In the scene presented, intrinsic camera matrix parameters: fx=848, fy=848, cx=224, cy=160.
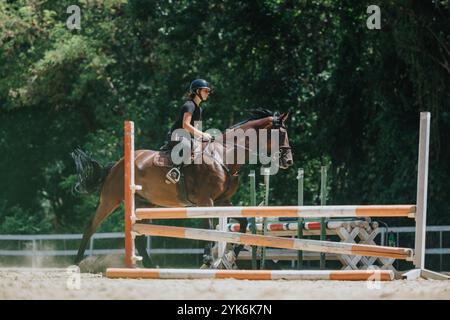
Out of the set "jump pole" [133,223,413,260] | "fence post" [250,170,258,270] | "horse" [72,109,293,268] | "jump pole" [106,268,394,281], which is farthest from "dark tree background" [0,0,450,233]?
"jump pole" [106,268,394,281]

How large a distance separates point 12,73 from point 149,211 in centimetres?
1296

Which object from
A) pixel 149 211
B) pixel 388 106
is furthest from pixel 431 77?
pixel 149 211

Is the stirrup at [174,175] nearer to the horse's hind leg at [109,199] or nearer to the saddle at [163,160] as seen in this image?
the saddle at [163,160]

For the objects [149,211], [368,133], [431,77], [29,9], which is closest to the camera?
[149,211]

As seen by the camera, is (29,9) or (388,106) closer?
(388,106)

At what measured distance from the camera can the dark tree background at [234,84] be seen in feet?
52.0

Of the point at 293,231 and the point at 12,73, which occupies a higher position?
the point at 12,73

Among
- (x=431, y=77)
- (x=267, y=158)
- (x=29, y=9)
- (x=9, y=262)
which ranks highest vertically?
(x=29, y=9)

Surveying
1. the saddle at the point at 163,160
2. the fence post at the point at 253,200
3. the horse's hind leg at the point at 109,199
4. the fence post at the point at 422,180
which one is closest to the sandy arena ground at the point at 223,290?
the fence post at the point at 422,180

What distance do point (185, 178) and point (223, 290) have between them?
4.51m

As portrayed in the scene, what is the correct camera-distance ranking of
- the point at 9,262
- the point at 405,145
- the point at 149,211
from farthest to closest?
the point at 9,262
the point at 405,145
the point at 149,211

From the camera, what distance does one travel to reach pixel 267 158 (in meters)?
11.3
